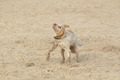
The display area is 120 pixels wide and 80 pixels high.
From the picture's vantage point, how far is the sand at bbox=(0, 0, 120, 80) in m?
6.45

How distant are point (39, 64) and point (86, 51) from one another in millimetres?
1562

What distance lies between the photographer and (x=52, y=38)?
8.98 meters

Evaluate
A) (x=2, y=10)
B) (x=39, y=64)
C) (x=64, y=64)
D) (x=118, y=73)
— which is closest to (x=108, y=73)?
(x=118, y=73)

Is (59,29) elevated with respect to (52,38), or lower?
elevated

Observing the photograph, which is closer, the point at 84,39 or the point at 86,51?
the point at 86,51

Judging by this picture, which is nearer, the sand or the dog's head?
the sand

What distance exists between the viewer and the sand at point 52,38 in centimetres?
645

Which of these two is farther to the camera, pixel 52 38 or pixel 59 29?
pixel 52 38

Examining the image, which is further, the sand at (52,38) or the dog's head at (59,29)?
the dog's head at (59,29)

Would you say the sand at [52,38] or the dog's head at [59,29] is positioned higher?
the dog's head at [59,29]

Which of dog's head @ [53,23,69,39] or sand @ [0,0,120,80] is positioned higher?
dog's head @ [53,23,69,39]

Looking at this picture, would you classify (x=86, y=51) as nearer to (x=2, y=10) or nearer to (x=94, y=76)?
(x=94, y=76)

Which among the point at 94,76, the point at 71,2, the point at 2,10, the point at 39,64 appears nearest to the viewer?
the point at 94,76

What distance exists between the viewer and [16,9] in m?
12.1
